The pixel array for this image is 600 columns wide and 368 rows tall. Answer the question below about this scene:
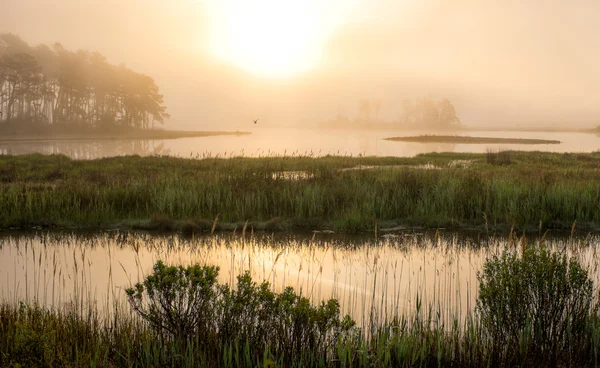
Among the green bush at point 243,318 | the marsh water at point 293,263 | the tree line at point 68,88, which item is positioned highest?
the tree line at point 68,88

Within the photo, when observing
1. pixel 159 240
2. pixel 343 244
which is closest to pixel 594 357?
pixel 343 244

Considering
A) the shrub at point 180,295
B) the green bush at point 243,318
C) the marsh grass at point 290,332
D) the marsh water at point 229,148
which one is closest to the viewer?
the marsh grass at point 290,332

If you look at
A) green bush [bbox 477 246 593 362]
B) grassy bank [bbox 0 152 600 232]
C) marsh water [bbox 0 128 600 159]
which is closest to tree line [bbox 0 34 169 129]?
marsh water [bbox 0 128 600 159]

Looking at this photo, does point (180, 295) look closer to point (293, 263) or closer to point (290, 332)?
point (290, 332)

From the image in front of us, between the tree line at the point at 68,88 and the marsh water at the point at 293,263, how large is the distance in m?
65.3

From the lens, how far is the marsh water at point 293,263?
702 centimetres

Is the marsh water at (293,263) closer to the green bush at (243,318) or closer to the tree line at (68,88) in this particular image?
the green bush at (243,318)

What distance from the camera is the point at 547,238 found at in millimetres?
12102

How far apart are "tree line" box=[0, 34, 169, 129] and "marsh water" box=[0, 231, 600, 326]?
65323mm

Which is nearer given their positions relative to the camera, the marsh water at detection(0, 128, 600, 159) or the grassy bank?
the grassy bank

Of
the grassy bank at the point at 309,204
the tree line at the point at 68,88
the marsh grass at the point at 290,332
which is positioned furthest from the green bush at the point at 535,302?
the tree line at the point at 68,88

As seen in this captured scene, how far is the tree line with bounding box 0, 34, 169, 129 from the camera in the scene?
66625 millimetres

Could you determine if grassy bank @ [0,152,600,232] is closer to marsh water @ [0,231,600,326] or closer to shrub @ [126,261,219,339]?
marsh water @ [0,231,600,326]

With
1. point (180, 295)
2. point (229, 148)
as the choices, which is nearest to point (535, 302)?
point (180, 295)
